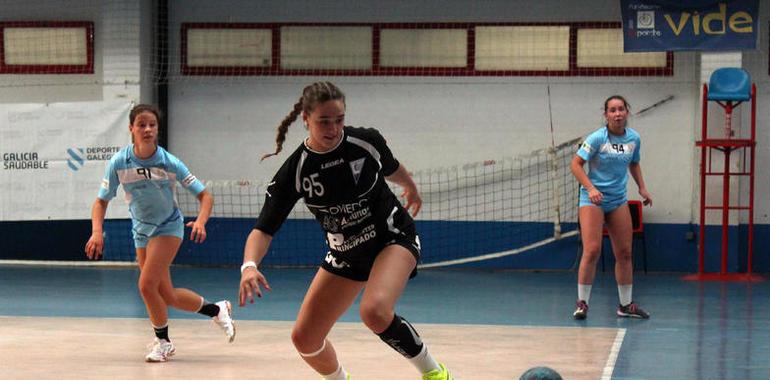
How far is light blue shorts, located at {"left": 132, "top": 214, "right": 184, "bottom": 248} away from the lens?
8.02 meters

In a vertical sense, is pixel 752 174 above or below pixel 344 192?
below

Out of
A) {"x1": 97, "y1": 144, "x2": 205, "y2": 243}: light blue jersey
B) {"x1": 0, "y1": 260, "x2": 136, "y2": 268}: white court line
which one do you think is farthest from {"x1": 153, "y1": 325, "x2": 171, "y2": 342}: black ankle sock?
{"x1": 0, "y1": 260, "x2": 136, "y2": 268}: white court line

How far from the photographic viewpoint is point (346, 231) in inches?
226

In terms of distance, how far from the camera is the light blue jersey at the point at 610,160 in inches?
393

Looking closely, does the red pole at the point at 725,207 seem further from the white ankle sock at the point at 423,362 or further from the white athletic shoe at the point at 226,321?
the white ankle sock at the point at 423,362

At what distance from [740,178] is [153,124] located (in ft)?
30.0

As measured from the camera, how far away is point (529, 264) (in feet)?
50.0

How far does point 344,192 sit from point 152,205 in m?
2.76

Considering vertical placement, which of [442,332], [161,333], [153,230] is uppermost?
[153,230]

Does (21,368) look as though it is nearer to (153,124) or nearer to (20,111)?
(153,124)

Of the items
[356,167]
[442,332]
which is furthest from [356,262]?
[442,332]

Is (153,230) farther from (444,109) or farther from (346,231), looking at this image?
(444,109)

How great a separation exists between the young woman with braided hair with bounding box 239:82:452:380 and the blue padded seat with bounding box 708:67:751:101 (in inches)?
347

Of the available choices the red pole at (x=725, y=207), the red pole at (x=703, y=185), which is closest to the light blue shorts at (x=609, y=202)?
the red pole at (x=703, y=185)
